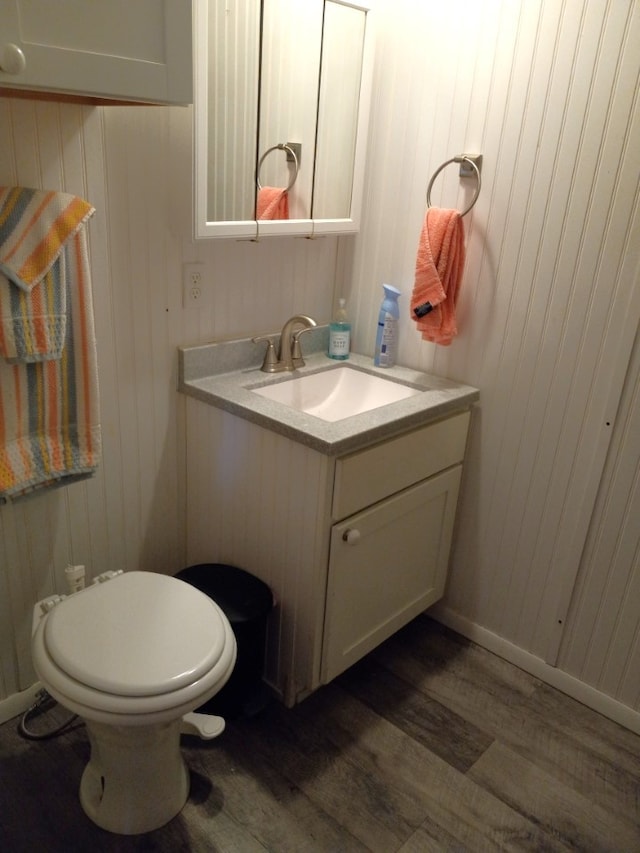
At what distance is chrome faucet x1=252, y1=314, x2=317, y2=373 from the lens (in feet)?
6.22

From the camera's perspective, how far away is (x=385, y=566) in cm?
179

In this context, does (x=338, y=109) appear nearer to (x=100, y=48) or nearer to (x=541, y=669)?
(x=100, y=48)

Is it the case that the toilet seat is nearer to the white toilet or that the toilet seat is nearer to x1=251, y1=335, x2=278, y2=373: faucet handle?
the white toilet

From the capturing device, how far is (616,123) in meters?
1.48

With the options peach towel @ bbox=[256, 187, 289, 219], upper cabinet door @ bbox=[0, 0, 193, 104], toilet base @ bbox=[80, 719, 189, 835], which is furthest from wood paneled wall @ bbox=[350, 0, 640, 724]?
toilet base @ bbox=[80, 719, 189, 835]

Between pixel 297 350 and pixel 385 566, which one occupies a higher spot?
Answer: pixel 297 350

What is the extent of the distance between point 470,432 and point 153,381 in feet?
3.10

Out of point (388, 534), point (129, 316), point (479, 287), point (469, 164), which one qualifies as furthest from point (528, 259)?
point (129, 316)

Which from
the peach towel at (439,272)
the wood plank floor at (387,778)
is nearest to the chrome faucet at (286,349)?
the peach towel at (439,272)

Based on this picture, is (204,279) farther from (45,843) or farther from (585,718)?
(585,718)

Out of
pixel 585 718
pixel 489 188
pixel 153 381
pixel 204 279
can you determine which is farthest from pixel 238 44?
pixel 585 718

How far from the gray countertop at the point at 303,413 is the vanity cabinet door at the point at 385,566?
220mm

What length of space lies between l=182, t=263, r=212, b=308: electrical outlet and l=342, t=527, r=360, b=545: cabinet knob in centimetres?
74

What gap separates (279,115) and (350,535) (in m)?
1.11
